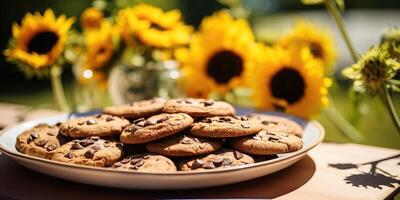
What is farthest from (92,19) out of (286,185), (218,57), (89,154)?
(286,185)

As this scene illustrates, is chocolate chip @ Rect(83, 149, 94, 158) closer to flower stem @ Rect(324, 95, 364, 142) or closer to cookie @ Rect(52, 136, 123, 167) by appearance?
cookie @ Rect(52, 136, 123, 167)

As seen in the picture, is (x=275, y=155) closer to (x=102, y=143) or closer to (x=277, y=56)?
(x=102, y=143)

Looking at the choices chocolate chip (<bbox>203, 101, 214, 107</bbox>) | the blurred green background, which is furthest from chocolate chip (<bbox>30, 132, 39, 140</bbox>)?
the blurred green background

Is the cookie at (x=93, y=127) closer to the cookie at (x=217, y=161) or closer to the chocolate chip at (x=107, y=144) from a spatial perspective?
the chocolate chip at (x=107, y=144)

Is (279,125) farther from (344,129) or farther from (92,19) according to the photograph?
(92,19)

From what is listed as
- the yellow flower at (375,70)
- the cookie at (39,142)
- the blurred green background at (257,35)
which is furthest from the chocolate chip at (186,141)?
the blurred green background at (257,35)

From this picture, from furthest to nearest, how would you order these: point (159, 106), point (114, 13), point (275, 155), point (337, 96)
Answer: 1. point (337, 96)
2. point (114, 13)
3. point (159, 106)
4. point (275, 155)

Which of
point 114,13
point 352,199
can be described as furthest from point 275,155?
point 114,13

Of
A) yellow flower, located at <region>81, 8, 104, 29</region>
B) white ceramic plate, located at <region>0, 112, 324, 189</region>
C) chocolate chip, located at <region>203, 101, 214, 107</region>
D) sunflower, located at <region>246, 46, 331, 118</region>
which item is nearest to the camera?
white ceramic plate, located at <region>0, 112, 324, 189</region>
